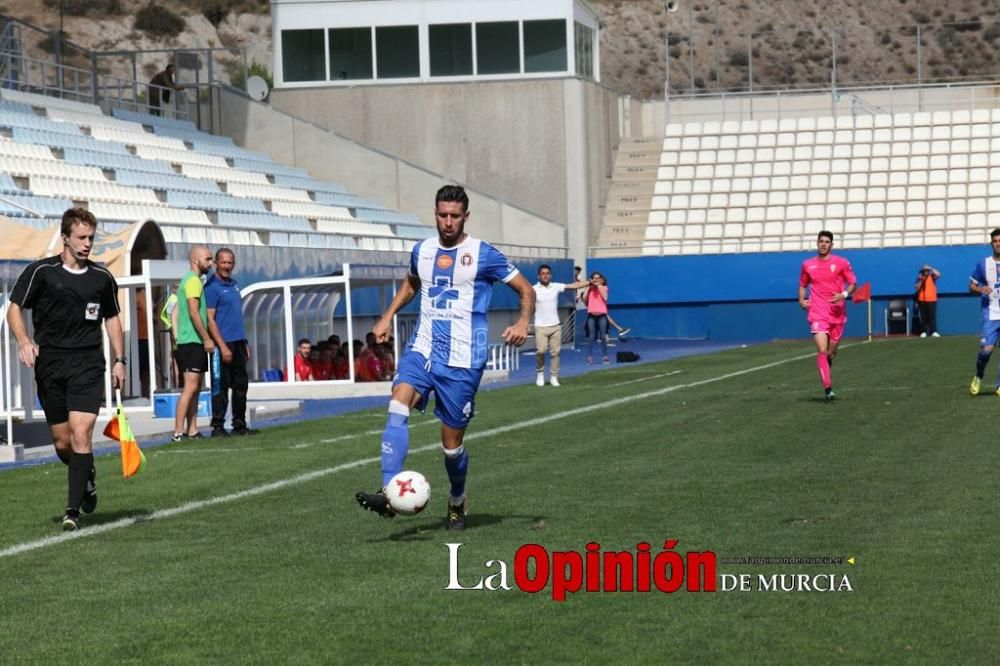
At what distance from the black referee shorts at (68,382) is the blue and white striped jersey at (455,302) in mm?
2170

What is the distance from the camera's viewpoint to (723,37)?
4161 inches

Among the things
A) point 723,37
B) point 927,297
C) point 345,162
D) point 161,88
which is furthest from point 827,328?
point 723,37

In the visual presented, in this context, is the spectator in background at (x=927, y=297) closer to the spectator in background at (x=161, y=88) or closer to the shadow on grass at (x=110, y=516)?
the spectator in background at (x=161, y=88)

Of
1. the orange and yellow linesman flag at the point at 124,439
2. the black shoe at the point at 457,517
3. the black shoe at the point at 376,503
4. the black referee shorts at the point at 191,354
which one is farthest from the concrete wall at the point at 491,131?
the black shoe at the point at 376,503

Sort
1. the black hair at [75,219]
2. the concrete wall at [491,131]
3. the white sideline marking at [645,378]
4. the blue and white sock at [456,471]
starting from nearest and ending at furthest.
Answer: the blue and white sock at [456,471]
the black hair at [75,219]
the white sideline marking at [645,378]
the concrete wall at [491,131]

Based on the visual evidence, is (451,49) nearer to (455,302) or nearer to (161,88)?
(161,88)

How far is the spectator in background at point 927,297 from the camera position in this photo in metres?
47.5

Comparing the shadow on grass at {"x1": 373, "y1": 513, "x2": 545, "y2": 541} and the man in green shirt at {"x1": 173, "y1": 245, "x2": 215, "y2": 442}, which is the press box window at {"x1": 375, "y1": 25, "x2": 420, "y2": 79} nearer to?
the man in green shirt at {"x1": 173, "y1": 245, "x2": 215, "y2": 442}

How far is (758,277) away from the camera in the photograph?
52000mm

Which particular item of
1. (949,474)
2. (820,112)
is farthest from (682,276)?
(949,474)

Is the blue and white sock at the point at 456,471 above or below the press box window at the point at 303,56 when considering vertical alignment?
below

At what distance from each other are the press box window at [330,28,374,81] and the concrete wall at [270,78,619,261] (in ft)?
1.57

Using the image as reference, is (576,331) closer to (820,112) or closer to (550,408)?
(820,112)

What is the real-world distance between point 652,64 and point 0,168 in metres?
80.0
